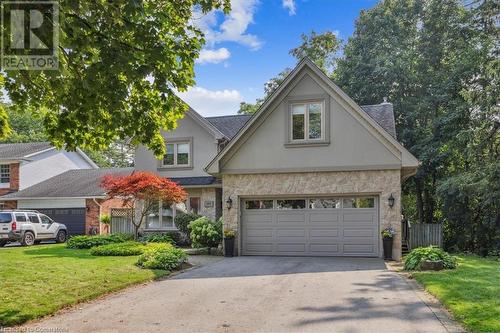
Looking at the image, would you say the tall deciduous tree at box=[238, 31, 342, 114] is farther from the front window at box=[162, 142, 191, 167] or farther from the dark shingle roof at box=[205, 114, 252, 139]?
the front window at box=[162, 142, 191, 167]

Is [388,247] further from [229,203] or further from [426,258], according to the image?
[229,203]

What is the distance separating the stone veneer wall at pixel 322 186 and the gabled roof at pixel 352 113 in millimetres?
646

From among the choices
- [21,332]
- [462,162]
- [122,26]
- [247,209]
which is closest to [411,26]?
[462,162]

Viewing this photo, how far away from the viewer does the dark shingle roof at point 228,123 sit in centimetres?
2456

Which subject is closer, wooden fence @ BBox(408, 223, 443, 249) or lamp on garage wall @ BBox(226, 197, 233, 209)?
lamp on garage wall @ BBox(226, 197, 233, 209)

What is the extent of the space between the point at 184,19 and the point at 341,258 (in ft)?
34.7

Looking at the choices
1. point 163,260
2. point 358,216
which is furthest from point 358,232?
point 163,260

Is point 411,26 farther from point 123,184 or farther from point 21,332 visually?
point 21,332

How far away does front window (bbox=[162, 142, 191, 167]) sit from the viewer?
23.4m

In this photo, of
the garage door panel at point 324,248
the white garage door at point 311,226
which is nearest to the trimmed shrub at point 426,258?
the white garage door at point 311,226

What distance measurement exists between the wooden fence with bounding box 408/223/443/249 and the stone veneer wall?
5638 millimetres

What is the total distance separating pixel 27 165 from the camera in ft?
100

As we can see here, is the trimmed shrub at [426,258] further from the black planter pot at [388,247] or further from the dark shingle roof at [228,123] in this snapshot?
the dark shingle roof at [228,123]

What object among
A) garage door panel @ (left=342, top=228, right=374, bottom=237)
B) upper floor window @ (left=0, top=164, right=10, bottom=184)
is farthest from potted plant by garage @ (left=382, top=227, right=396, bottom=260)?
upper floor window @ (left=0, top=164, right=10, bottom=184)
